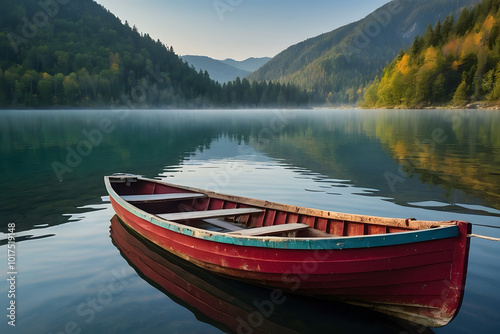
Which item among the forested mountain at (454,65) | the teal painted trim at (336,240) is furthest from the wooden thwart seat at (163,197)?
the forested mountain at (454,65)

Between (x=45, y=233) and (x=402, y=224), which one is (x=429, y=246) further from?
(x=45, y=233)

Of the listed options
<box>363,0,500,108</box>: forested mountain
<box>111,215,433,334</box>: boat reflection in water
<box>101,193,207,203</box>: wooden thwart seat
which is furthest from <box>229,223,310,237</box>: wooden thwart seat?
<box>363,0,500,108</box>: forested mountain

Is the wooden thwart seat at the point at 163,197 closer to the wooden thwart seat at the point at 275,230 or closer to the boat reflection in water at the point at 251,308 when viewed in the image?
the boat reflection in water at the point at 251,308

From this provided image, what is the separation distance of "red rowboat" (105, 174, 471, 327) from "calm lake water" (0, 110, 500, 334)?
1.42 feet

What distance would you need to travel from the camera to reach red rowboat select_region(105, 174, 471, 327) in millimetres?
5934

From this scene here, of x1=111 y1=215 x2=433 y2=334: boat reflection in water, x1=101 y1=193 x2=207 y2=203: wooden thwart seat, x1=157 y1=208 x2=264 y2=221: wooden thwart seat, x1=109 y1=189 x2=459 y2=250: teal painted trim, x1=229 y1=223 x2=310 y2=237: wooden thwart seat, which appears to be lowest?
x1=111 y1=215 x2=433 y2=334: boat reflection in water

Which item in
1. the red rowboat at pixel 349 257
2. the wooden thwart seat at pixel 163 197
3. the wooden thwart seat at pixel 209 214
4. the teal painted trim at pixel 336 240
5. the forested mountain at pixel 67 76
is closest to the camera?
the teal painted trim at pixel 336 240

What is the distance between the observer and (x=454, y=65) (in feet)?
396

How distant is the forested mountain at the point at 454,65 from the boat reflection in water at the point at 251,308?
375ft

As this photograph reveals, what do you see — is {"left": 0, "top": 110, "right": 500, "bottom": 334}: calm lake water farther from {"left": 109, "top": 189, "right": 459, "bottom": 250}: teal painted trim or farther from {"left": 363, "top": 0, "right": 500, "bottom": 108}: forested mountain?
{"left": 363, "top": 0, "right": 500, "bottom": 108}: forested mountain

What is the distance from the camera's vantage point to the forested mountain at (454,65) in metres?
109

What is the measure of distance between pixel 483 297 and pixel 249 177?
1452 centimetres

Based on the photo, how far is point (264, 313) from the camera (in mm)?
7227

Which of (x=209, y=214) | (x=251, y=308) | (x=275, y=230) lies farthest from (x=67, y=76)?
(x=251, y=308)
